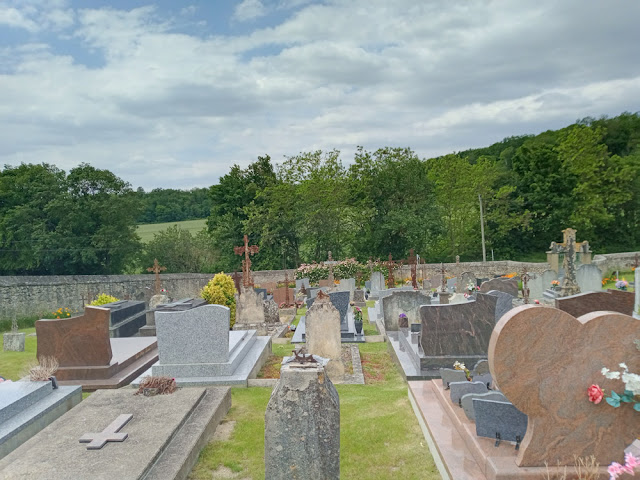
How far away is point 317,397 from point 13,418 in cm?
462

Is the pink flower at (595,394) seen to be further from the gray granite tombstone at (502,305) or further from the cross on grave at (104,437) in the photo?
the cross on grave at (104,437)

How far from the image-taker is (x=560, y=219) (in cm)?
3444

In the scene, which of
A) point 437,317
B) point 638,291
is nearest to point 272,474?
point 437,317

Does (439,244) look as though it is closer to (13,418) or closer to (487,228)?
(487,228)

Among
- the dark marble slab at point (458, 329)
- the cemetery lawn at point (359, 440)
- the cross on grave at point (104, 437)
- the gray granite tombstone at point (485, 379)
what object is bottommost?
the cemetery lawn at point (359, 440)

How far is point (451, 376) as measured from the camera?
22.4 feet

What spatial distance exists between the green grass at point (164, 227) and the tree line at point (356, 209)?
16.1m

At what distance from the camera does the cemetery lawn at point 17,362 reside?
10.5 m

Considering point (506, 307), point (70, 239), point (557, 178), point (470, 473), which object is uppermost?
point (557, 178)

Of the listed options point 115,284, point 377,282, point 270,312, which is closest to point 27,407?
point 270,312

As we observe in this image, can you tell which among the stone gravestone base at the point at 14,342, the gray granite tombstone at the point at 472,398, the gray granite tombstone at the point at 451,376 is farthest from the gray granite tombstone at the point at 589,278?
the stone gravestone base at the point at 14,342

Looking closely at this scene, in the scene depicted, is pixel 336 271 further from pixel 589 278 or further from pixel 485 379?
pixel 485 379

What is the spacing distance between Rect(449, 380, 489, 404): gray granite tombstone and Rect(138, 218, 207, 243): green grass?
47286 mm

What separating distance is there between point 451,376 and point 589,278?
13.3 m
